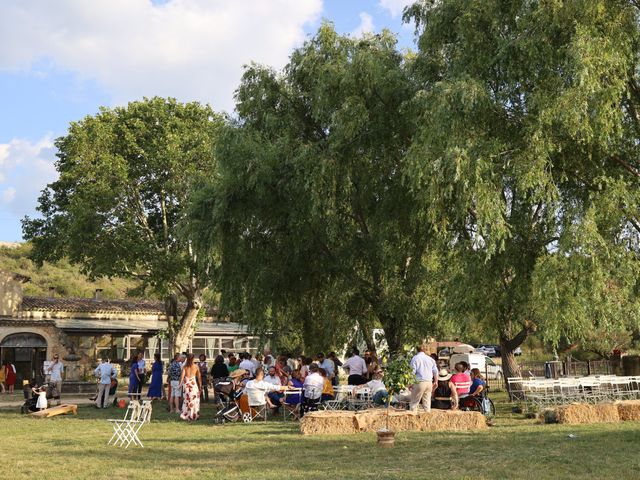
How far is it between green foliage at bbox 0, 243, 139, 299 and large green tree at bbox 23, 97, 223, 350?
26316mm

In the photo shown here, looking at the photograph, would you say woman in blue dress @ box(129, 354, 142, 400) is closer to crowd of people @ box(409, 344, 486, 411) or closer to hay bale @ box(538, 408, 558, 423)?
crowd of people @ box(409, 344, 486, 411)

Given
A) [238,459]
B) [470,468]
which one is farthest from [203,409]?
[470,468]

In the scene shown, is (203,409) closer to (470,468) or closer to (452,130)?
(452,130)

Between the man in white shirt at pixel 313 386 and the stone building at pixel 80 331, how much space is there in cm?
1246

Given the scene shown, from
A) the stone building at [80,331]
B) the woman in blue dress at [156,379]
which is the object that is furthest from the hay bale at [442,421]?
the stone building at [80,331]

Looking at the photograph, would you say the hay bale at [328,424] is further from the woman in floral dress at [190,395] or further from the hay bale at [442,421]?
the woman in floral dress at [190,395]

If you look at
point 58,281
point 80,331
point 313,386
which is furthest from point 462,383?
point 58,281

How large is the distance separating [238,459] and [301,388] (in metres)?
5.74

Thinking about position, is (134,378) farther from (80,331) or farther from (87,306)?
(87,306)

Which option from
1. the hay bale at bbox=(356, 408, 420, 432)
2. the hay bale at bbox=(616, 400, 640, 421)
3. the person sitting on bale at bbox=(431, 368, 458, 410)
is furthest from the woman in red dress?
the hay bale at bbox=(616, 400, 640, 421)

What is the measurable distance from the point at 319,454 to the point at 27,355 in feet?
84.7

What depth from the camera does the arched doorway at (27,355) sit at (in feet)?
102

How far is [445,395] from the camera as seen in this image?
1439 cm

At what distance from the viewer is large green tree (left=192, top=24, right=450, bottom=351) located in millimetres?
16281
